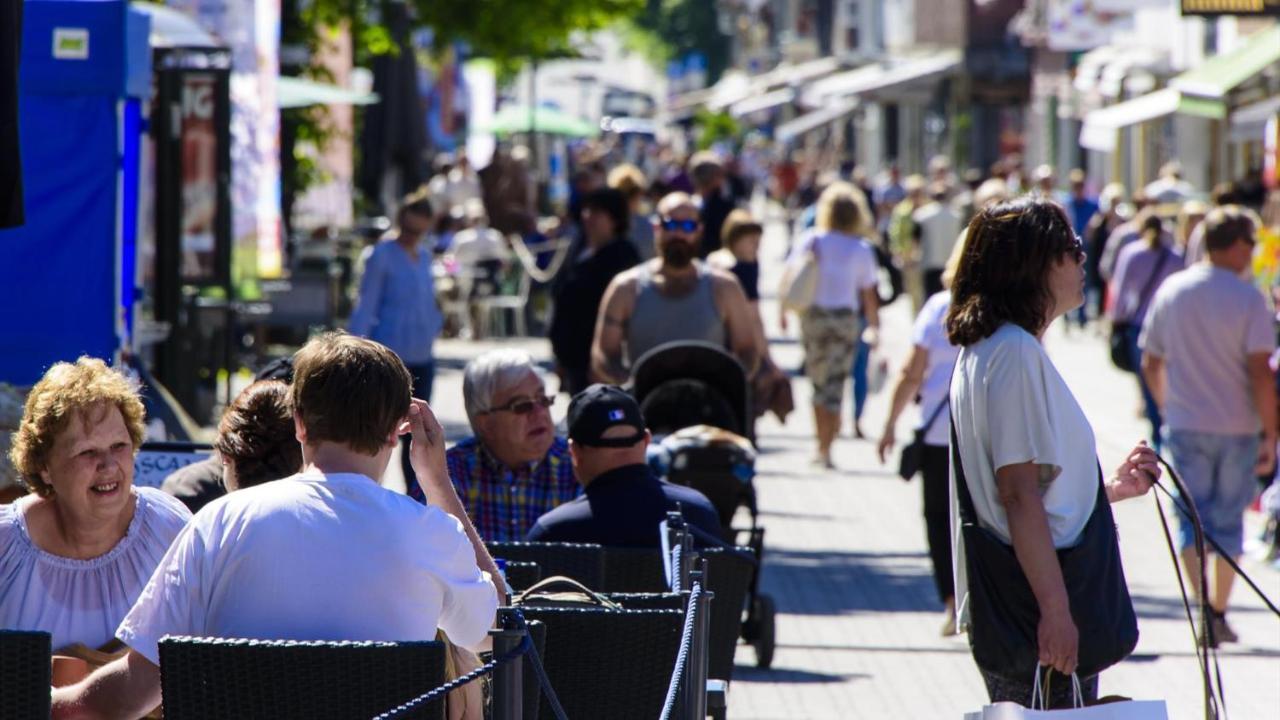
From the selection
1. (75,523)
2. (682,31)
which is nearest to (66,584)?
(75,523)

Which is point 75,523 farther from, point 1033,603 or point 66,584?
point 1033,603

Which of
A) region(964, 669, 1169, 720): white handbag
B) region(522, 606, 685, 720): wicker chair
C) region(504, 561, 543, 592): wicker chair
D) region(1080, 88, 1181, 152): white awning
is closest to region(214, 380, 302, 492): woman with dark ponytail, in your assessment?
region(504, 561, 543, 592): wicker chair

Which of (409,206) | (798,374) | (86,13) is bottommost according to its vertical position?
(798,374)

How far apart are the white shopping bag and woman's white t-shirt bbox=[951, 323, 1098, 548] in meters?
0.51

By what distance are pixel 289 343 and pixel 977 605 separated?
17.3 metres

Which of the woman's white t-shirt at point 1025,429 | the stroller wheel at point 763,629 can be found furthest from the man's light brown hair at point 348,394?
the stroller wheel at point 763,629

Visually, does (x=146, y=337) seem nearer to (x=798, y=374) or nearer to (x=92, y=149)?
(x=92, y=149)

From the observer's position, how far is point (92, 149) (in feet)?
34.3

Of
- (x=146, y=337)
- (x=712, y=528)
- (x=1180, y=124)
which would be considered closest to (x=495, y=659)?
(x=712, y=528)

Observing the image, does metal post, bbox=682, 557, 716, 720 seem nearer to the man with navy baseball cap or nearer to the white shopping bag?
the white shopping bag

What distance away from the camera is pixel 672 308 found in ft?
33.3

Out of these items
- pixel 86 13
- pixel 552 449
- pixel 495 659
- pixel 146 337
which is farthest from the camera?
pixel 146 337

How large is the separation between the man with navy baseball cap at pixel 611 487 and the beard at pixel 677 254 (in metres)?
3.65

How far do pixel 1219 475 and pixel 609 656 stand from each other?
518 cm
